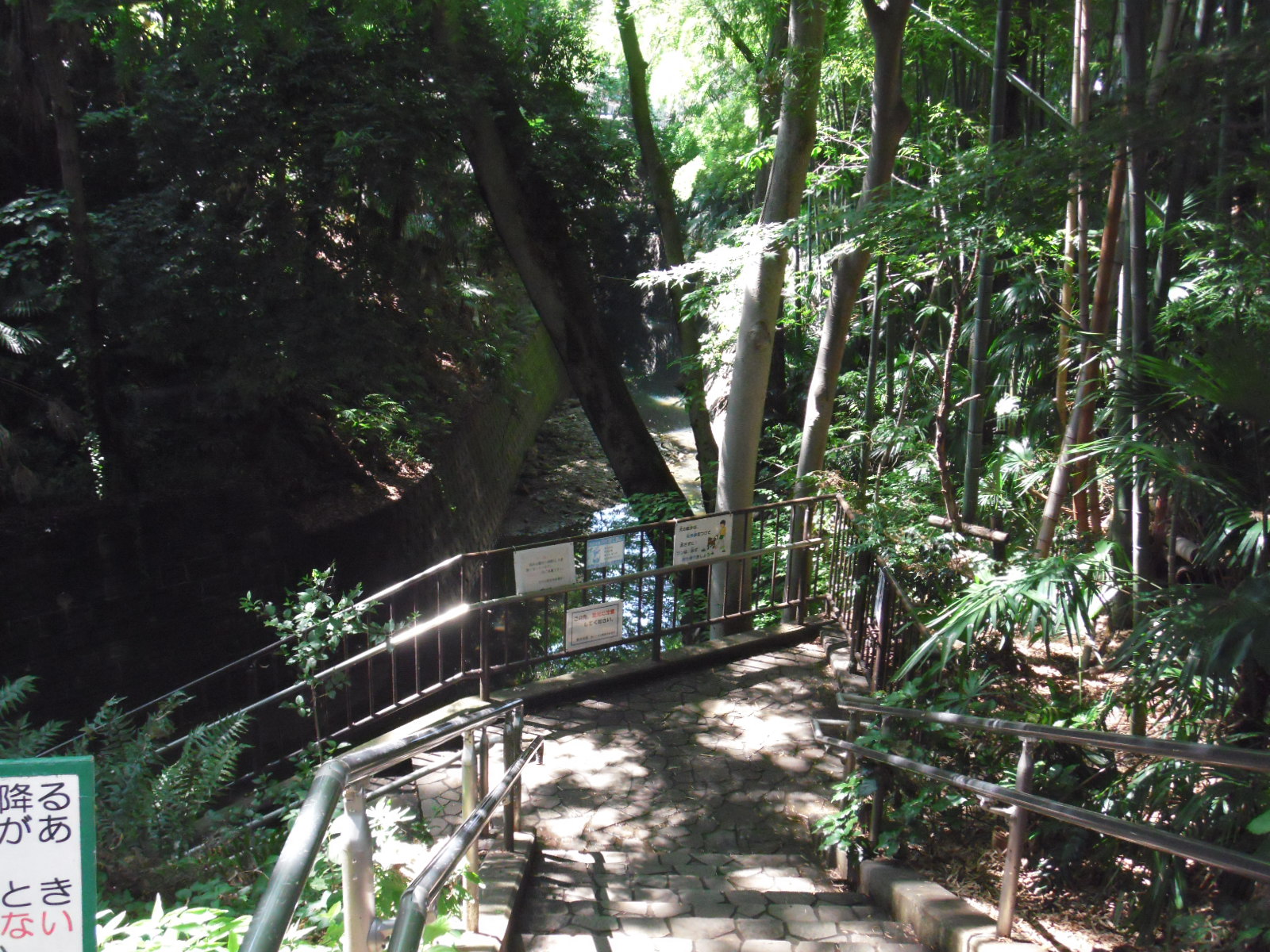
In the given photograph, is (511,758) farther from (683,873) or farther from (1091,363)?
(1091,363)

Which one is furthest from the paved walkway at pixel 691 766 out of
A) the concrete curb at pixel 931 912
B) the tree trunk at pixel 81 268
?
the tree trunk at pixel 81 268

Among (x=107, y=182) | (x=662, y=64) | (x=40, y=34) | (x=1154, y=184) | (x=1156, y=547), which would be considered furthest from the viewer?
(x=662, y=64)

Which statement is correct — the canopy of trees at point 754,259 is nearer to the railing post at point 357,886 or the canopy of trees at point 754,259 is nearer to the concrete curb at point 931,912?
the concrete curb at point 931,912

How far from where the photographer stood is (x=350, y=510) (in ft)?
35.1

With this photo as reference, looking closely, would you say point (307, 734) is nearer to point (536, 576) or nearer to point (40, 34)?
point (536, 576)

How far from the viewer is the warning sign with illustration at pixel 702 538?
7059 mm

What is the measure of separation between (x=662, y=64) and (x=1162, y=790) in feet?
42.8

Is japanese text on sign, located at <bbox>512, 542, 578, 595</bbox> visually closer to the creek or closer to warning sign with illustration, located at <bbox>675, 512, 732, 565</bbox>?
warning sign with illustration, located at <bbox>675, 512, 732, 565</bbox>

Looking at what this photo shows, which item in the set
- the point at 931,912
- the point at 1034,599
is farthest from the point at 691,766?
the point at 1034,599

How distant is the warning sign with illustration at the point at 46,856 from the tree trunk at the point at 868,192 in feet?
17.0

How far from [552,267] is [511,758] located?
23.7 ft

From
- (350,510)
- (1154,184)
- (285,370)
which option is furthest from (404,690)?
(1154,184)

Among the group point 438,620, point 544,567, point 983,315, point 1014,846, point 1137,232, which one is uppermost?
point 1137,232

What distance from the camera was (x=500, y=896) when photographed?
3.50 metres
